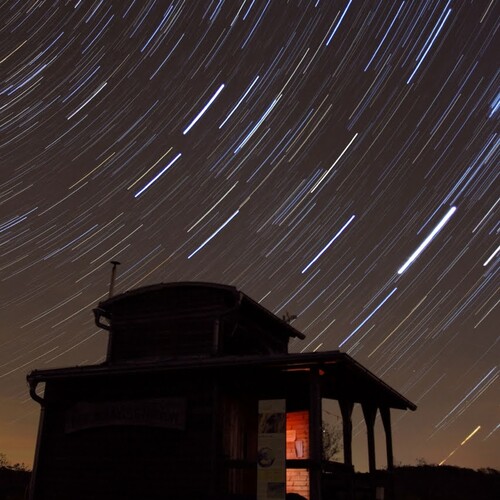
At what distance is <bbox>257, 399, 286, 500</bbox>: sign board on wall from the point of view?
12.6 metres

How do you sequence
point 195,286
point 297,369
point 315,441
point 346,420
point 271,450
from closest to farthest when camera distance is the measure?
point 315,441 → point 271,450 → point 297,369 → point 346,420 → point 195,286

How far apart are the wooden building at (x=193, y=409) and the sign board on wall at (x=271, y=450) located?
0.02m

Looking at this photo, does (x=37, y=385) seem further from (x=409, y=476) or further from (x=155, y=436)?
(x=409, y=476)

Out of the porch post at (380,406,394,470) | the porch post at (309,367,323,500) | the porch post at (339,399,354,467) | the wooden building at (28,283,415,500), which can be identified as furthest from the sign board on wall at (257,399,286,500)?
the porch post at (380,406,394,470)

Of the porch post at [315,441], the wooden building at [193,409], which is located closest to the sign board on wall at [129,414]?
the wooden building at [193,409]

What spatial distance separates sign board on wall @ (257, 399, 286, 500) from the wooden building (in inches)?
0.9

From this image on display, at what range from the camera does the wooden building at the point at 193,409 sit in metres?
13.1

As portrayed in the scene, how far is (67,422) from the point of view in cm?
1559

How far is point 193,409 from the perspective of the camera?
46.6 feet

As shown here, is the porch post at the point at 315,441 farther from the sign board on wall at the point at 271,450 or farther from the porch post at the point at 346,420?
the porch post at the point at 346,420

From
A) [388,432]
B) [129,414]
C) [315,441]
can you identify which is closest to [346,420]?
[315,441]

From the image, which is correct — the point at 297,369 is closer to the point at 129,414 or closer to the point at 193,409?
the point at 193,409

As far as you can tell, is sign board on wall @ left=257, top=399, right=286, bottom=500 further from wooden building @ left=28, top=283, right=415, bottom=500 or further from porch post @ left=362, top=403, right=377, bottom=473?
porch post @ left=362, top=403, right=377, bottom=473

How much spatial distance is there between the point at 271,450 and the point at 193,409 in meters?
2.31
